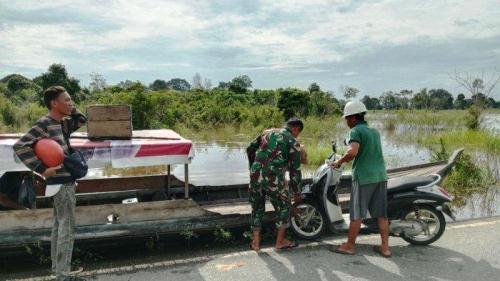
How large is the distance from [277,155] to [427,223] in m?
2.14

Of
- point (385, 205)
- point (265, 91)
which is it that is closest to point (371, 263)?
point (385, 205)

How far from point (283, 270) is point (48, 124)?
275cm

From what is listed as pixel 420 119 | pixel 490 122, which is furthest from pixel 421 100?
pixel 490 122

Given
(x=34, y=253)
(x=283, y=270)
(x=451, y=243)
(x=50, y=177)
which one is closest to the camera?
(x=50, y=177)

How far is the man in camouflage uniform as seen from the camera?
17.2 feet

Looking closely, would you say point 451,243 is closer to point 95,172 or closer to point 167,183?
point 167,183

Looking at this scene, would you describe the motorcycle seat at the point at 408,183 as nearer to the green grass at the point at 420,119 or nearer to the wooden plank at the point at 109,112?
the wooden plank at the point at 109,112

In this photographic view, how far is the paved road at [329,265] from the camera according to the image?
15.1 feet

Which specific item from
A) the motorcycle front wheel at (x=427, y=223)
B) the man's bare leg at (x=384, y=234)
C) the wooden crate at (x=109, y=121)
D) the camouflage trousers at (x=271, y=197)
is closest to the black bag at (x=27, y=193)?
the wooden crate at (x=109, y=121)

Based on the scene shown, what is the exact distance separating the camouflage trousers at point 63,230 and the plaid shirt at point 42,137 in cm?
14

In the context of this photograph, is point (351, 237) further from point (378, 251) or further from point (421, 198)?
point (421, 198)

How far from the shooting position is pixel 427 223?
564 cm

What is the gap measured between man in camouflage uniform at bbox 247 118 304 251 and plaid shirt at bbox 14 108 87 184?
2.11 meters

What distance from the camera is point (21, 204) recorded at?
535cm
